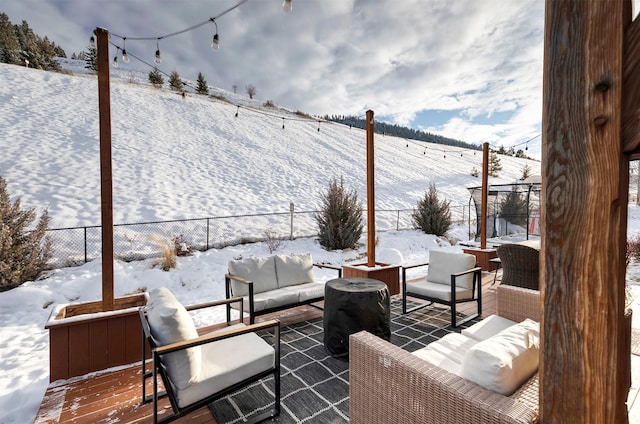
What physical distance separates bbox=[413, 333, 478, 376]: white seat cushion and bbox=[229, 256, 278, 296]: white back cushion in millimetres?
2111

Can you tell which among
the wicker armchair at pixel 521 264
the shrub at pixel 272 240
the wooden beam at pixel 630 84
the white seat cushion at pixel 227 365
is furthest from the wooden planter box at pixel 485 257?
the wooden beam at pixel 630 84

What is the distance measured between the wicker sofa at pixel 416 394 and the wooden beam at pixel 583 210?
334 mm

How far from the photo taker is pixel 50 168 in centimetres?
1045

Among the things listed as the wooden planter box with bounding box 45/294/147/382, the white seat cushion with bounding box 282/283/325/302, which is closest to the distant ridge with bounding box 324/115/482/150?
the white seat cushion with bounding box 282/283/325/302

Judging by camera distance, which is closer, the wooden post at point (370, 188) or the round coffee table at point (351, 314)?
the round coffee table at point (351, 314)

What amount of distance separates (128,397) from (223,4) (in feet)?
12.9

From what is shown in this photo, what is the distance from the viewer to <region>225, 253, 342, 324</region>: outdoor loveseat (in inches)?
130

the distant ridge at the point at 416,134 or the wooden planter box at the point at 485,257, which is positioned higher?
the distant ridge at the point at 416,134

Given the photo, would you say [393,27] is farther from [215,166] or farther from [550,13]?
[215,166]

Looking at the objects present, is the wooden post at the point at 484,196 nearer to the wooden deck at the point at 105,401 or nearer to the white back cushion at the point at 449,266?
the white back cushion at the point at 449,266

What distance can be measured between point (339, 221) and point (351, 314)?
5.56m

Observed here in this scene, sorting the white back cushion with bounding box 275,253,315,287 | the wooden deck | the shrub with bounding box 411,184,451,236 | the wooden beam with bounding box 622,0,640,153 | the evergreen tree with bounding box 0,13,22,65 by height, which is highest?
the evergreen tree with bounding box 0,13,22,65

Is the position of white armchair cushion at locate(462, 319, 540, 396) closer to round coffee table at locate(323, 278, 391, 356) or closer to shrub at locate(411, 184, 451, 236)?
round coffee table at locate(323, 278, 391, 356)

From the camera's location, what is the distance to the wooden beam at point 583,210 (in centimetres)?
75
